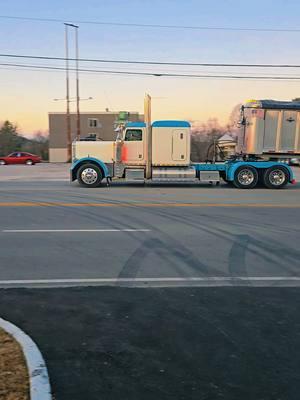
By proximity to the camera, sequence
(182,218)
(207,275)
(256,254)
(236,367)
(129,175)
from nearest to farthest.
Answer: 1. (236,367)
2. (207,275)
3. (256,254)
4. (182,218)
5. (129,175)

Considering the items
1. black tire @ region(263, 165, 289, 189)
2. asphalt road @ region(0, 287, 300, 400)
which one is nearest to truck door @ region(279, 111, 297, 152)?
black tire @ region(263, 165, 289, 189)

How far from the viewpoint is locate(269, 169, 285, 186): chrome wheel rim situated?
795 inches

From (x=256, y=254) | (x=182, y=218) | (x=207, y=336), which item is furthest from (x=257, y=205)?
(x=207, y=336)

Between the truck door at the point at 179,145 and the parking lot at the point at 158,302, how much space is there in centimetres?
876

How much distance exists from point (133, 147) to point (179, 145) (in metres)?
1.98

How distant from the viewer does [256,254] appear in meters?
7.50

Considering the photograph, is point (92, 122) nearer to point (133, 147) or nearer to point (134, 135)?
point (134, 135)

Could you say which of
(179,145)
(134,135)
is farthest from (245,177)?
(134,135)

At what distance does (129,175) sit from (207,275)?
534 inches

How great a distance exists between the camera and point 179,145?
64.2ft

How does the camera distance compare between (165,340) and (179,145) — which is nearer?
(165,340)

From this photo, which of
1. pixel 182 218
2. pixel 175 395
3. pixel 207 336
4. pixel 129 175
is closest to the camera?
pixel 175 395

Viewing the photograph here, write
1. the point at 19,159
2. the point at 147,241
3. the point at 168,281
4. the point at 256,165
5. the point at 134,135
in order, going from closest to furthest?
the point at 168,281 → the point at 147,241 → the point at 134,135 → the point at 256,165 → the point at 19,159

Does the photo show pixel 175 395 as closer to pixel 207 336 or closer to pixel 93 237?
pixel 207 336
